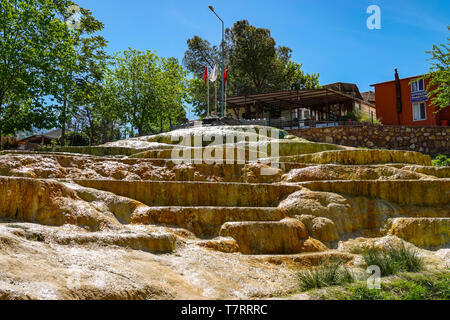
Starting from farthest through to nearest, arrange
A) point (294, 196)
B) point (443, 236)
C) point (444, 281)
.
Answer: point (294, 196)
point (443, 236)
point (444, 281)

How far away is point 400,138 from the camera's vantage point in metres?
22.7

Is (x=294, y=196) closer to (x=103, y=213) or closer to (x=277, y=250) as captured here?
(x=277, y=250)

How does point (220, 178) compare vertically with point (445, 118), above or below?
below

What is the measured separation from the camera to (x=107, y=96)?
3073cm

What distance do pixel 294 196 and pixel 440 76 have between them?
59.8ft

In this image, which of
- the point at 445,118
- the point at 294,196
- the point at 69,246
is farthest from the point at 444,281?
the point at 445,118

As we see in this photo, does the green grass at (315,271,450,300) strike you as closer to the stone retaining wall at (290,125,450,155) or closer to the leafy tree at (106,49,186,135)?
the stone retaining wall at (290,125,450,155)

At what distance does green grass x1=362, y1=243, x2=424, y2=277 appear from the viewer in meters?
6.00

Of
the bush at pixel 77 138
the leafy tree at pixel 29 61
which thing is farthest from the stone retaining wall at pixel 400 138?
the bush at pixel 77 138

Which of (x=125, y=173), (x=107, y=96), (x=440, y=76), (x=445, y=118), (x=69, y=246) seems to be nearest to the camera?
(x=69, y=246)

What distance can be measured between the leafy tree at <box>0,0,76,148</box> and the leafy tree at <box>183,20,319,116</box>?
21.3 metres

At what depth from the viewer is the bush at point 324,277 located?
5.31 metres

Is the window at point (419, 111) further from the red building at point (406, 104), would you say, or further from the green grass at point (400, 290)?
the green grass at point (400, 290)

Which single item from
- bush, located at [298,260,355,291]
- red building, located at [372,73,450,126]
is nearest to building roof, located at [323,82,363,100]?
red building, located at [372,73,450,126]
